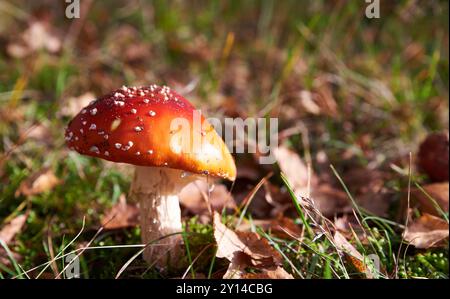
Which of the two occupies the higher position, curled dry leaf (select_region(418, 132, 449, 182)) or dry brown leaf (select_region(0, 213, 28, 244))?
curled dry leaf (select_region(418, 132, 449, 182))

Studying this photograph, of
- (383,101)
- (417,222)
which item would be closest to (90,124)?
(417,222)

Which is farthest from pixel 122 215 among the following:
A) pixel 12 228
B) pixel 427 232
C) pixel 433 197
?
pixel 433 197

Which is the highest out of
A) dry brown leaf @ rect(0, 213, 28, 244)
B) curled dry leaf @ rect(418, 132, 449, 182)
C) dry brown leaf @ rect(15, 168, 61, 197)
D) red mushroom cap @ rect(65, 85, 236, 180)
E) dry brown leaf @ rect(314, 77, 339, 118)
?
dry brown leaf @ rect(314, 77, 339, 118)

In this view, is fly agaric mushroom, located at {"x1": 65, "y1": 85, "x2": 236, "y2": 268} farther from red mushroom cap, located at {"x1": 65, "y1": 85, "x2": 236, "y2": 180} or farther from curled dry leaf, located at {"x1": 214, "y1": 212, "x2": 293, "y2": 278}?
curled dry leaf, located at {"x1": 214, "y1": 212, "x2": 293, "y2": 278}

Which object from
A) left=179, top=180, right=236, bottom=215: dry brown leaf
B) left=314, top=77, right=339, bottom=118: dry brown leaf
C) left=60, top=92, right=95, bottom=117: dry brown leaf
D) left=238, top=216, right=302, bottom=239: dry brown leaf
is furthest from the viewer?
left=314, top=77, right=339, bottom=118: dry brown leaf

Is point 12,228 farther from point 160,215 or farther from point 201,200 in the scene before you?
point 201,200

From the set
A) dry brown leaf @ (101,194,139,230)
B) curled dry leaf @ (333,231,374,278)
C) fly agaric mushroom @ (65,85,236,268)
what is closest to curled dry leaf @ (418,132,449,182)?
curled dry leaf @ (333,231,374,278)
